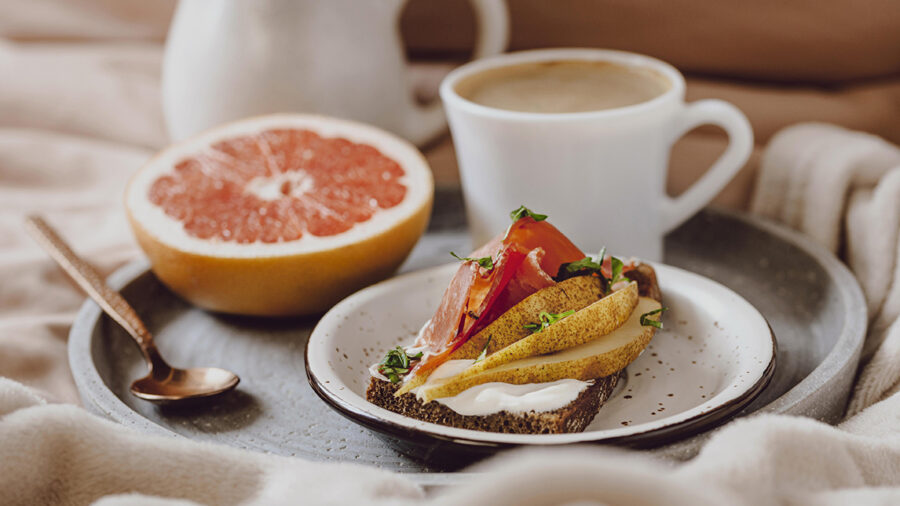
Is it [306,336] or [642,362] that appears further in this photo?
[306,336]

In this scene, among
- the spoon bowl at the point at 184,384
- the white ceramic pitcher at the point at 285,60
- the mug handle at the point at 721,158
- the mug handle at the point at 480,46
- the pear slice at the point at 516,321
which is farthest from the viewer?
the mug handle at the point at 480,46

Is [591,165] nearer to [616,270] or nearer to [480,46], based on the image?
[616,270]

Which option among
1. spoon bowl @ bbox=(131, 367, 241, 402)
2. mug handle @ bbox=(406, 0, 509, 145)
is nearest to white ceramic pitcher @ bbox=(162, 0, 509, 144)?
mug handle @ bbox=(406, 0, 509, 145)

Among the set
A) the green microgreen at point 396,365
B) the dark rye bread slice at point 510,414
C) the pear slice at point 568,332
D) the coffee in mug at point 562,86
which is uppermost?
the coffee in mug at point 562,86

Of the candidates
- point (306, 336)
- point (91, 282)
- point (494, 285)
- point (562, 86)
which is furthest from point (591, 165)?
point (91, 282)

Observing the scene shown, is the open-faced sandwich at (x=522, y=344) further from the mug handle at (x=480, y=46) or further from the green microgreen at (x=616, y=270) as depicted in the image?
the mug handle at (x=480, y=46)

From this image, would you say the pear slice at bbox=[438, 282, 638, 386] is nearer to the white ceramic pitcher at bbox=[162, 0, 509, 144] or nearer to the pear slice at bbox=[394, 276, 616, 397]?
the pear slice at bbox=[394, 276, 616, 397]

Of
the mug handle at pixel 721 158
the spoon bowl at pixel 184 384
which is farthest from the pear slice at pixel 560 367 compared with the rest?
the mug handle at pixel 721 158
